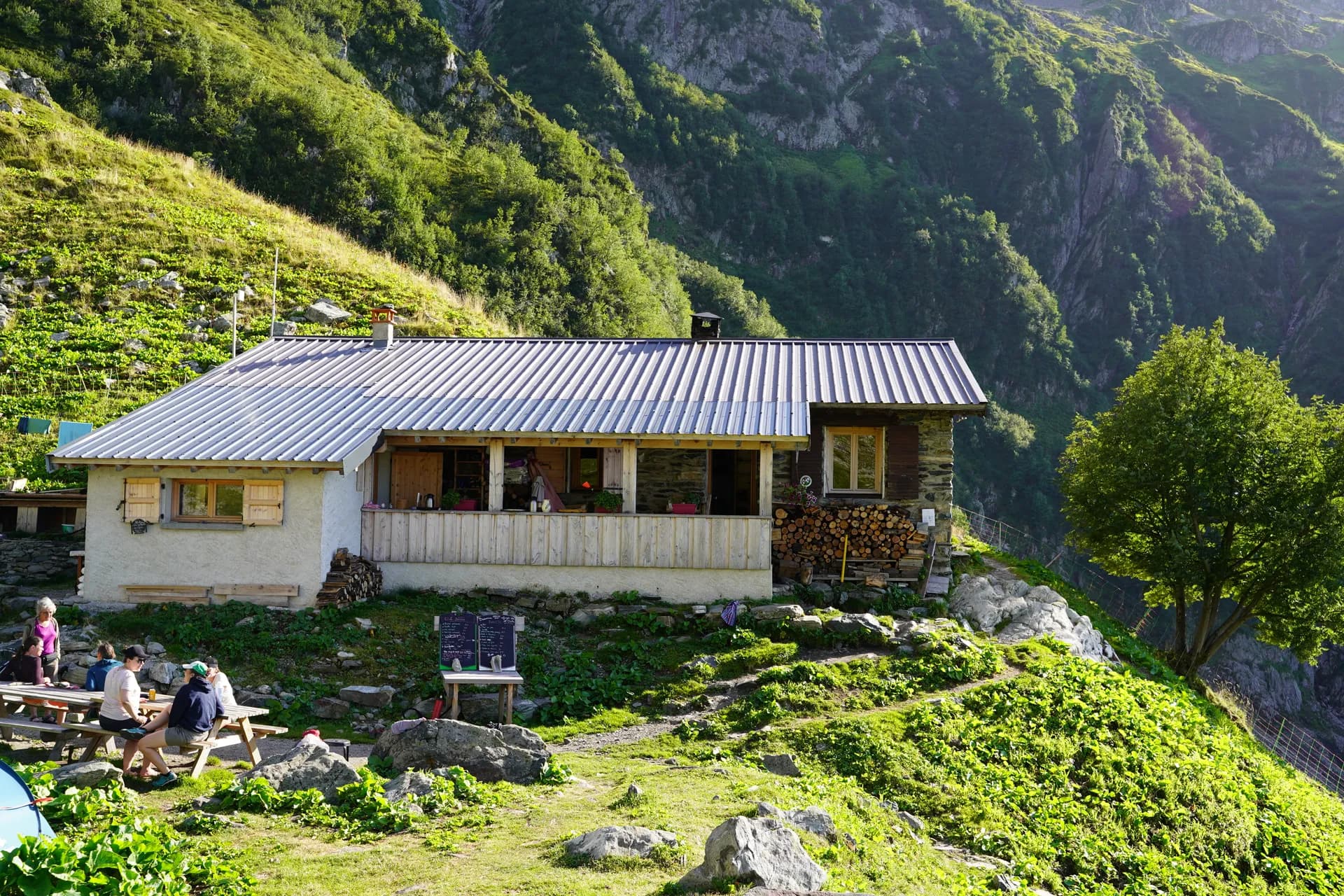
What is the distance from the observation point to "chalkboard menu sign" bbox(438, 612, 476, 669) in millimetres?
12961

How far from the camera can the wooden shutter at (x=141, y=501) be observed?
16.7 meters

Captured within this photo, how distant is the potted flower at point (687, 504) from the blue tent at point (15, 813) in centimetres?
1330

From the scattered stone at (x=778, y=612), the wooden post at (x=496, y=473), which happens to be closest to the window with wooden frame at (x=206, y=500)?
the wooden post at (x=496, y=473)

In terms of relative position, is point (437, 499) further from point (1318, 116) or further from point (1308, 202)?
point (1318, 116)

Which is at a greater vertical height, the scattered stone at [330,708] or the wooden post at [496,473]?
the wooden post at [496,473]

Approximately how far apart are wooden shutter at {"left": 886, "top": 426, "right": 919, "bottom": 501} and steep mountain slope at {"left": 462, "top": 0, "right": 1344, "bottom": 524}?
61.4 meters

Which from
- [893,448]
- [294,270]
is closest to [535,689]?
[893,448]

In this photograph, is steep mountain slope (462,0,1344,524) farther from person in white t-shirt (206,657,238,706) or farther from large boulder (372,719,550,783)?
person in white t-shirt (206,657,238,706)

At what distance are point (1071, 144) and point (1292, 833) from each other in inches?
4526

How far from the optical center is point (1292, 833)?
1270cm

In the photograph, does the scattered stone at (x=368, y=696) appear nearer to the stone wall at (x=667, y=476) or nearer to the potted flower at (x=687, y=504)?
the potted flower at (x=687, y=504)

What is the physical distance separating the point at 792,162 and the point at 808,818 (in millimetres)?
110970

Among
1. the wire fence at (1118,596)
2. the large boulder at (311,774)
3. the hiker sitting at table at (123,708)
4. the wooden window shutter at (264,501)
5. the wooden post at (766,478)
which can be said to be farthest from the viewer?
the wire fence at (1118,596)

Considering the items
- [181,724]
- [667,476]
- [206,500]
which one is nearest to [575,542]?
[667,476]
